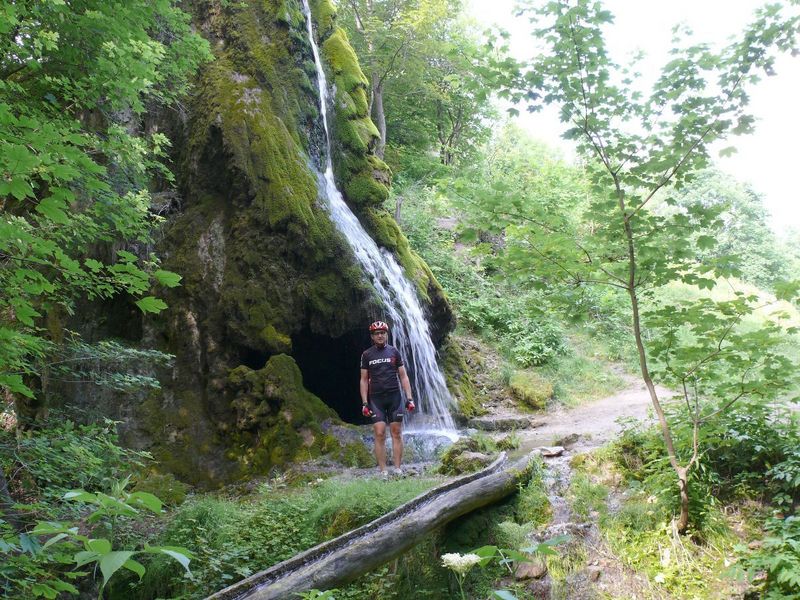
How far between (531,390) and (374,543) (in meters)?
9.00

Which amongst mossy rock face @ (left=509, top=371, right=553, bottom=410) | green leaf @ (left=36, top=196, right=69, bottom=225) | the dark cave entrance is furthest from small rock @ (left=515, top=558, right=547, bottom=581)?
mossy rock face @ (left=509, top=371, right=553, bottom=410)

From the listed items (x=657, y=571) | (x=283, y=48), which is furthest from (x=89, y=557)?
(x=283, y=48)

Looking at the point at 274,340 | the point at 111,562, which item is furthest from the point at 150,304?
the point at 274,340

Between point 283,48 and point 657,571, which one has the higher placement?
point 283,48

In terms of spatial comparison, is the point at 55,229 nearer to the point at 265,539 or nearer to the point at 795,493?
the point at 265,539

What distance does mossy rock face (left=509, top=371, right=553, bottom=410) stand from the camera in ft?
38.9

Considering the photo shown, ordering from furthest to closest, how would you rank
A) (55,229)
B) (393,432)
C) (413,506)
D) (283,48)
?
(283,48) < (393,432) < (55,229) < (413,506)

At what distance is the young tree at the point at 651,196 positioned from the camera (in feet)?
12.6

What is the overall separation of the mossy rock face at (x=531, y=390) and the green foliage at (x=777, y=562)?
818 cm

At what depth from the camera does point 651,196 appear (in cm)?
411

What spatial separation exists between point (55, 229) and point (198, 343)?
3.79 meters

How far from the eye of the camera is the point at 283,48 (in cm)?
1089

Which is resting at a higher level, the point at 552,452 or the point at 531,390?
the point at 531,390

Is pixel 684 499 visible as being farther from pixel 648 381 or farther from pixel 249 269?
pixel 249 269
